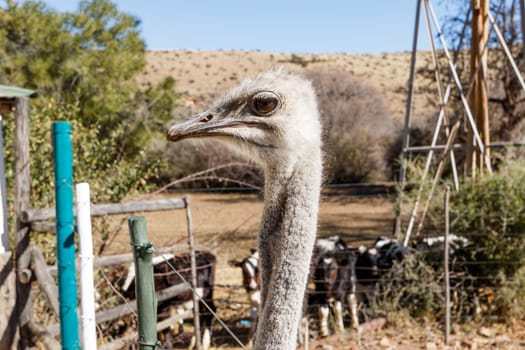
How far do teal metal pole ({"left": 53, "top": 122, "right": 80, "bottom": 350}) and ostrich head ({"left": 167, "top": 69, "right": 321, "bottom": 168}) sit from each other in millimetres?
1511

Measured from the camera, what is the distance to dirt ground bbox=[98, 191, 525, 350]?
21.0ft

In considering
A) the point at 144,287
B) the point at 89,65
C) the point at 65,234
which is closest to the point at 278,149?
the point at 144,287

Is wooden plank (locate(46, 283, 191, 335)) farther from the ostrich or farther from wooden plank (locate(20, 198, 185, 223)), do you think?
the ostrich

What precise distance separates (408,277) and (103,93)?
9.29 meters

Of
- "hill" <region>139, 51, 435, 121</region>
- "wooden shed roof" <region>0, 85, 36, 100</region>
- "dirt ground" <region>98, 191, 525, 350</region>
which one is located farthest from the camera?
"hill" <region>139, 51, 435, 121</region>

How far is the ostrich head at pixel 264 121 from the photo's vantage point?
6.60 ft

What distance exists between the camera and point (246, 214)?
584 inches

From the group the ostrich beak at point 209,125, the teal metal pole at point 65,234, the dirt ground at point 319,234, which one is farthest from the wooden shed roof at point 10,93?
the ostrich beak at point 209,125

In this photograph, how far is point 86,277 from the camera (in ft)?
9.18

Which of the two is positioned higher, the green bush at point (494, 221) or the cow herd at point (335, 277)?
the green bush at point (494, 221)

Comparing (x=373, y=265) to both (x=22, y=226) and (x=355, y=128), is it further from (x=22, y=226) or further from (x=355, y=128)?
(x=355, y=128)

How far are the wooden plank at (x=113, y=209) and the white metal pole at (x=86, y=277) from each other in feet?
5.43

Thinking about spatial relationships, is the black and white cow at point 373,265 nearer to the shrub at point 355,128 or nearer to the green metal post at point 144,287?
the green metal post at point 144,287

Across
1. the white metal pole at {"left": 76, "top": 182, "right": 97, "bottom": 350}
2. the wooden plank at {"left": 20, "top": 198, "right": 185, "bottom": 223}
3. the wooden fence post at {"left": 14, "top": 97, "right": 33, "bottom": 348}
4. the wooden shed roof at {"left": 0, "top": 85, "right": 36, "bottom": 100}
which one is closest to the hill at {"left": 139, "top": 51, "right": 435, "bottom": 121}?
the wooden plank at {"left": 20, "top": 198, "right": 185, "bottom": 223}
